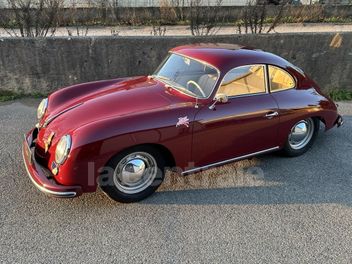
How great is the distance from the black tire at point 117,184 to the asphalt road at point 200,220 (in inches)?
3.1

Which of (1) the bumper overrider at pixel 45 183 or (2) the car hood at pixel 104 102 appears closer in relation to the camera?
(1) the bumper overrider at pixel 45 183

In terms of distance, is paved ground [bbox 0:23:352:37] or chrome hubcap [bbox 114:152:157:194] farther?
paved ground [bbox 0:23:352:37]

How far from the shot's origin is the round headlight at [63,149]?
296 centimetres

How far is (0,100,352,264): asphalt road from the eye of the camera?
2.78m

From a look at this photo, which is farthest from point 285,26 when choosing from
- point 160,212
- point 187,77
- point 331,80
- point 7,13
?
point 160,212

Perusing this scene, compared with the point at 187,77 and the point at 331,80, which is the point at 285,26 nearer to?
the point at 331,80

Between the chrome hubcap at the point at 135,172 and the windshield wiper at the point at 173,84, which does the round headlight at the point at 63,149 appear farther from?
the windshield wiper at the point at 173,84

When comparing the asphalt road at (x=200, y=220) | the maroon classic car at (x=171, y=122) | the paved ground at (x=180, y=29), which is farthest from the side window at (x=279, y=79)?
the paved ground at (x=180, y=29)

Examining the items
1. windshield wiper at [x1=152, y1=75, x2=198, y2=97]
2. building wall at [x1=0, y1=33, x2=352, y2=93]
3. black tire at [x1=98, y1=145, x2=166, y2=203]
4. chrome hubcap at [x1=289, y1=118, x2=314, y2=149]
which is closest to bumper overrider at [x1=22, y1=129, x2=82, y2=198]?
black tire at [x1=98, y1=145, x2=166, y2=203]

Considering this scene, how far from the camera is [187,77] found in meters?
3.76

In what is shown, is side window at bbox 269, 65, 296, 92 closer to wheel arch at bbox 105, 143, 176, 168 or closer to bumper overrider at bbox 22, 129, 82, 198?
wheel arch at bbox 105, 143, 176, 168

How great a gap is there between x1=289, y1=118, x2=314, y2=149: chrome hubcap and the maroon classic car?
15 millimetres

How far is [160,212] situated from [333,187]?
1.91 m

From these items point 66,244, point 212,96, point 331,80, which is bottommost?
point 66,244
